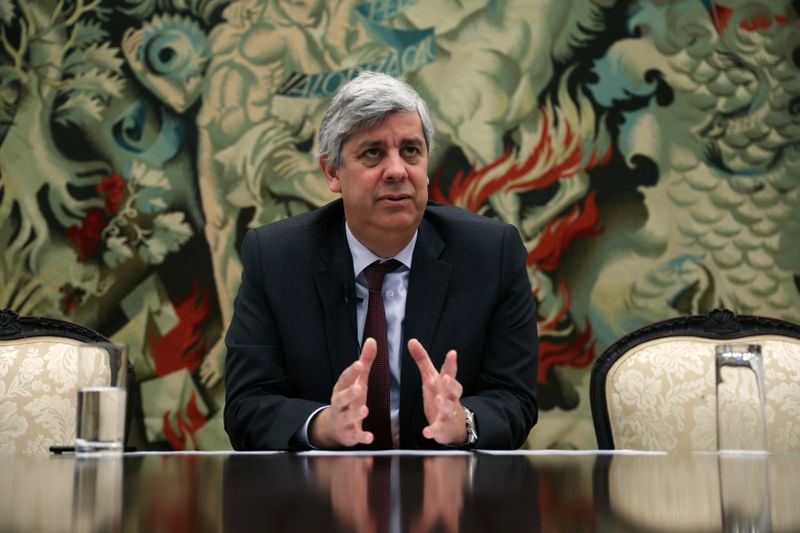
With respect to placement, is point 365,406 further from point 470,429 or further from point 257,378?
point 257,378

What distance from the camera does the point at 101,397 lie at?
1447 millimetres

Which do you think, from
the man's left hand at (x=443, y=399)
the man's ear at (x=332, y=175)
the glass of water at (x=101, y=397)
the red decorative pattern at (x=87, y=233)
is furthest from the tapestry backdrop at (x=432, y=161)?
the glass of water at (x=101, y=397)

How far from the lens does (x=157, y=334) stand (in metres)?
3.26

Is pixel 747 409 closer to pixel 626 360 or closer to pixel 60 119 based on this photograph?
pixel 626 360

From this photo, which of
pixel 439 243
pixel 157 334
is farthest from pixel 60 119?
pixel 439 243

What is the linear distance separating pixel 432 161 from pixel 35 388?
5.17 feet

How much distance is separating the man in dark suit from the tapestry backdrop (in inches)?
34.4

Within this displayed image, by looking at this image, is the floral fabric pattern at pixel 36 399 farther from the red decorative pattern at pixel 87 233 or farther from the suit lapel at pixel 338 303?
the red decorative pattern at pixel 87 233

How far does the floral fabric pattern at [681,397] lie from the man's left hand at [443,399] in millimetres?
661

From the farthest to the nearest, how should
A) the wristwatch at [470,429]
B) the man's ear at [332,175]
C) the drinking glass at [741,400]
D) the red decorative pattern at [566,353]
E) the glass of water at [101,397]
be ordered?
the red decorative pattern at [566,353], the man's ear at [332,175], the wristwatch at [470,429], the drinking glass at [741,400], the glass of water at [101,397]

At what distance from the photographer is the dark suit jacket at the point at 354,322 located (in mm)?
2195

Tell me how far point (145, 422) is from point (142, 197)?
794 mm

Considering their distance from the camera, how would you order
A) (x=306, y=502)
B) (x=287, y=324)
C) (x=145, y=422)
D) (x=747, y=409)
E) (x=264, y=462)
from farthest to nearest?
1. (x=145, y=422)
2. (x=287, y=324)
3. (x=747, y=409)
4. (x=264, y=462)
5. (x=306, y=502)

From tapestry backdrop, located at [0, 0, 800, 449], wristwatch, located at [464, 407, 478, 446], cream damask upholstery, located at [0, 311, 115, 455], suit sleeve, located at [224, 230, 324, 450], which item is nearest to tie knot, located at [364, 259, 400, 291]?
suit sleeve, located at [224, 230, 324, 450]
